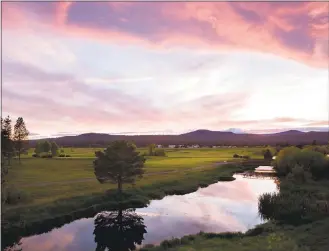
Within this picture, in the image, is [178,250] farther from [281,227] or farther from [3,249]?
[3,249]

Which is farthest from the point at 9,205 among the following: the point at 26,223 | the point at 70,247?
the point at 70,247

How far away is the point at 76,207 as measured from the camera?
42500mm

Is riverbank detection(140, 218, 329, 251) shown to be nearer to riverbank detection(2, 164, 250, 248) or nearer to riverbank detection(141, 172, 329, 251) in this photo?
riverbank detection(141, 172, 329, 251)

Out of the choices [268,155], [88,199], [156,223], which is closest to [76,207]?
[88,199]

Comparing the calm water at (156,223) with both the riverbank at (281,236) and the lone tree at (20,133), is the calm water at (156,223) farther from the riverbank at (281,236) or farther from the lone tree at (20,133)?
the lone tree at (20,133)

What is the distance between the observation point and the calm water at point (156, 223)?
105 feet

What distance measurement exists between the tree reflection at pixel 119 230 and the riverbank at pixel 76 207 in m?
2.72

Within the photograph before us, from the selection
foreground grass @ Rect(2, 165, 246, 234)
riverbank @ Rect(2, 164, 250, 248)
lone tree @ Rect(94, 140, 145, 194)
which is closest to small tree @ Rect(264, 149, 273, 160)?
foreground grass @ Rect(2, 165, 246, 234)

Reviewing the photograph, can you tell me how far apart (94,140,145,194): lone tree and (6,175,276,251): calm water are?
6.43 meters

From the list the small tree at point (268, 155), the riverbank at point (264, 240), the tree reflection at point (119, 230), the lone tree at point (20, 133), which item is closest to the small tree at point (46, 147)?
the lone tree at point (20, 133)

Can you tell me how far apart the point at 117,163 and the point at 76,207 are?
9.24m

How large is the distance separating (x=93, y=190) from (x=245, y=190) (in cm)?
3102

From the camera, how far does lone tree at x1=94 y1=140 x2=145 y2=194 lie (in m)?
48.9

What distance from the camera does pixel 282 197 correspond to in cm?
4362
